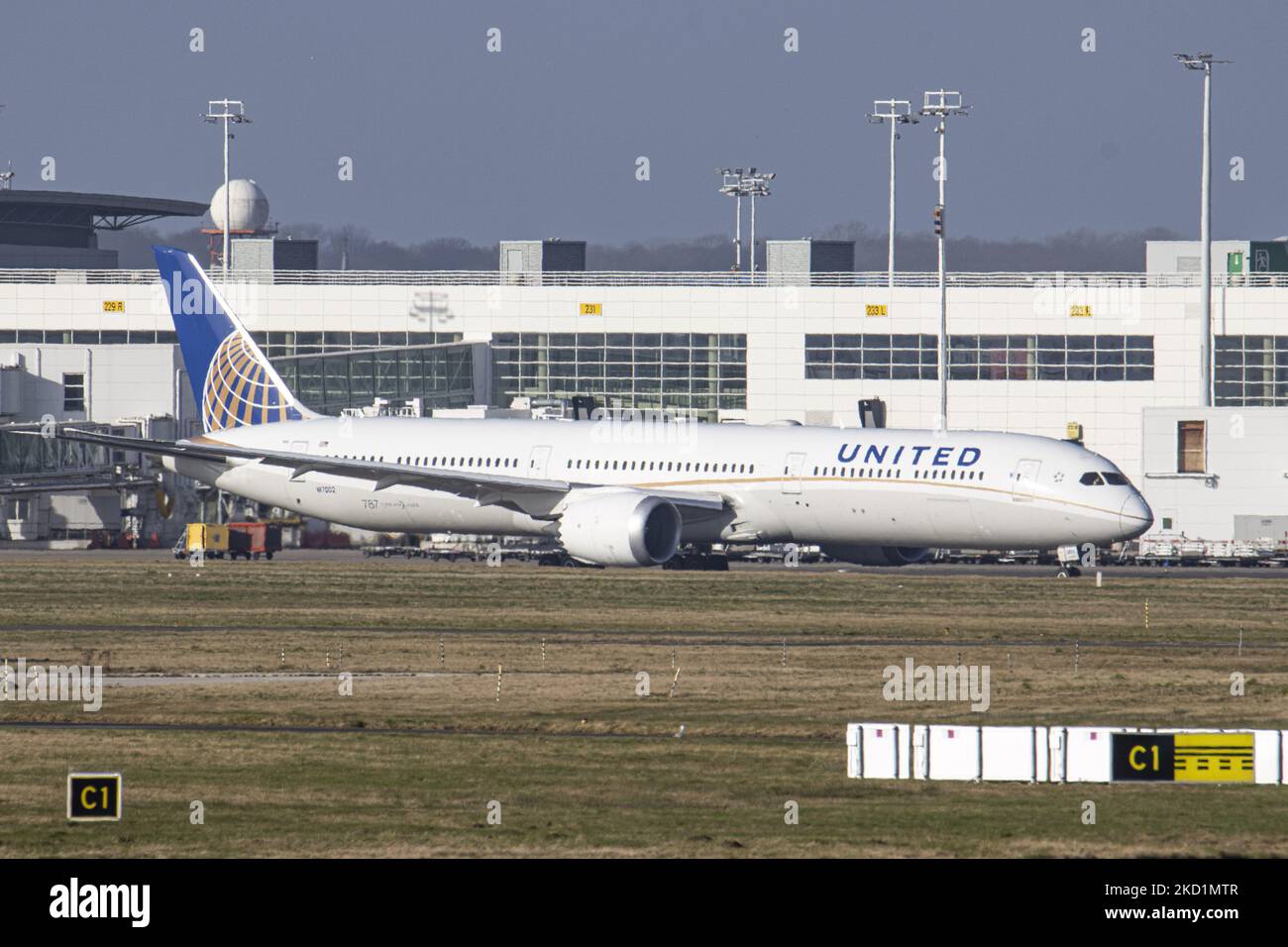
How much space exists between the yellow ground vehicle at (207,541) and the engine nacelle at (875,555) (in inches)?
1016

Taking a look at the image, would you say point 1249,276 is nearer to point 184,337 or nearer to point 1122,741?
point 184,337

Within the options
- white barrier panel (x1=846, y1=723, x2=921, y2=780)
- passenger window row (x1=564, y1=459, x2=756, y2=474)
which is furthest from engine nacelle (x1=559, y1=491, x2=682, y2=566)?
white barrier panel (x1=846, y1=723, x2=921, y2=780)

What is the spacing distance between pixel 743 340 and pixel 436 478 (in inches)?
1862

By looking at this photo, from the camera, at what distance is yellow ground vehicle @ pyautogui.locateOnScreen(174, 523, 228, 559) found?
79.0 metres

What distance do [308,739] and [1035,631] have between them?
22092mm

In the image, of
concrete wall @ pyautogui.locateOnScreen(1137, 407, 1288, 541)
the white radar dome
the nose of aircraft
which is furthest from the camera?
the white radar dome

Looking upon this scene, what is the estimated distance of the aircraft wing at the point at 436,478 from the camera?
64875 mm

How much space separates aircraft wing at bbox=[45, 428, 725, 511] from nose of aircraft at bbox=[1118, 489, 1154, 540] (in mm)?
12551

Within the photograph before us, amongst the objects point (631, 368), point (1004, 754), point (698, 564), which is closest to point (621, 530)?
point (698, 564)

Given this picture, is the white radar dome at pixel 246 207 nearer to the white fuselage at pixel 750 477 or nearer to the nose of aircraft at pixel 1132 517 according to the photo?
the white fuselage at pixel 750 477

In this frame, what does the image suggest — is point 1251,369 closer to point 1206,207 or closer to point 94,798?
→ point 1206,207

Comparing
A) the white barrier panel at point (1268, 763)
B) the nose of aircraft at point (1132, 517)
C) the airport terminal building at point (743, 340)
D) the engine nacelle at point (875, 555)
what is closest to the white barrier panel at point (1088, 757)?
the white barrier panel at point (1268, 763)

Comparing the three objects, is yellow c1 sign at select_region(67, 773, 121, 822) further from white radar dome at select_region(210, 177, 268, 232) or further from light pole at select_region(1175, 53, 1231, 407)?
white radar dome at select_region(210, 177, 268, 232)

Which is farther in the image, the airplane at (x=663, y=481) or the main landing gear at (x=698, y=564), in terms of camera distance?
the main landing gear at (x=698, y=564)
